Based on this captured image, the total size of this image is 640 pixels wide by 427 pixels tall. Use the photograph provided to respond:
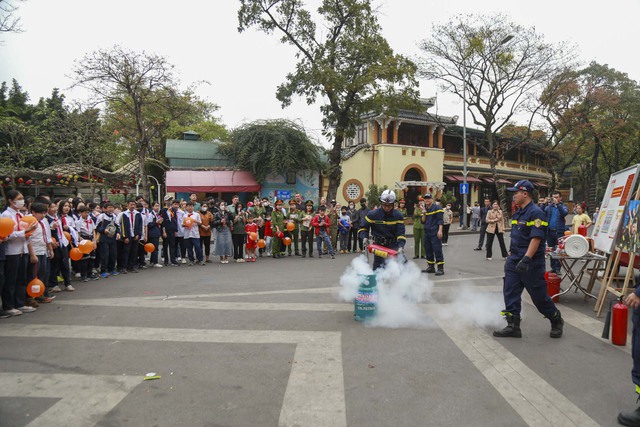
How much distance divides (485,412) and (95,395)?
3.44 meters

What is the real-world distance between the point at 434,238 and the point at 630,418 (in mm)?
6759

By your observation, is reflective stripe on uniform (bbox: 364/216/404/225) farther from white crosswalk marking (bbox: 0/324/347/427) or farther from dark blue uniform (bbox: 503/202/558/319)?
white crosswalk marking (bbox: 0/324/347/427)

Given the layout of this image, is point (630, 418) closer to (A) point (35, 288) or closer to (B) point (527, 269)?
(B) point (527, 269)

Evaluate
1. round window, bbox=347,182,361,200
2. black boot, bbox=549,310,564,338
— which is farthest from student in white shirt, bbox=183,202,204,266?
round window, bbox=347,182,361,200

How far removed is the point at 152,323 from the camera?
5.73 meters

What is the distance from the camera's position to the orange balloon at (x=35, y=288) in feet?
21.1

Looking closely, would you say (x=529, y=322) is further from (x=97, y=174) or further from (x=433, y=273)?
(x=97, y=174)

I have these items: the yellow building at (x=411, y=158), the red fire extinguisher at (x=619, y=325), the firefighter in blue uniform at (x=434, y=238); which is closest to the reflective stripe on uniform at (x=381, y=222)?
the firefighter in blue uniform at (x=434, y=238)

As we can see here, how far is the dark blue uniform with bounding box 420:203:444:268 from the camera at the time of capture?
970 cm

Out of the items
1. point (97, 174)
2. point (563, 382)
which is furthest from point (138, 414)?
point (97, 174)

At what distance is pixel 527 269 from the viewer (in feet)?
16.1

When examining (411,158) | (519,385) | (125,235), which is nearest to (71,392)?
(519,385)

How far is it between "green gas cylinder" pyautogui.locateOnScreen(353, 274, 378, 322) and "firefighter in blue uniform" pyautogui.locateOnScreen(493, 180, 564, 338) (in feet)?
5.34

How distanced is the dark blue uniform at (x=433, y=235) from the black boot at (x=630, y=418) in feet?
21.4
